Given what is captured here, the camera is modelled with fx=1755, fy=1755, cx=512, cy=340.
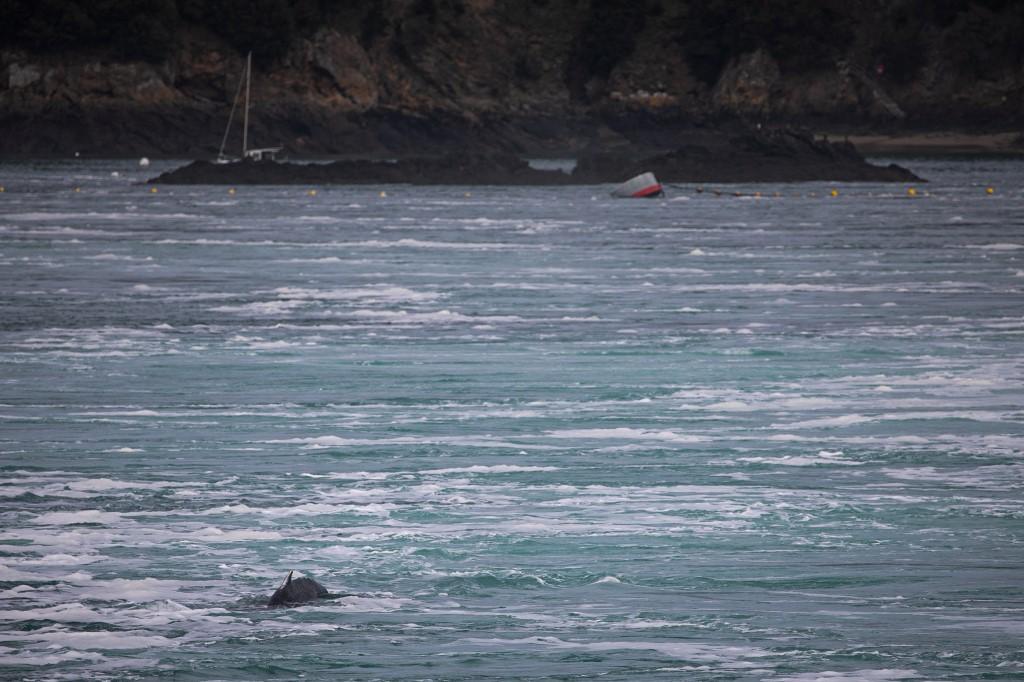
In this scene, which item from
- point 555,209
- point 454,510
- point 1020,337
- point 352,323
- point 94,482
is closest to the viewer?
point 454,510

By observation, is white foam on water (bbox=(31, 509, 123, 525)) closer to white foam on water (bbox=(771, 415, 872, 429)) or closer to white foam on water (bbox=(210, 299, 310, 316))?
white foam on water (bbox=(771, 415, 872, 429))

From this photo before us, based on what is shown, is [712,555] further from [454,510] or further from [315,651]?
[315,651]

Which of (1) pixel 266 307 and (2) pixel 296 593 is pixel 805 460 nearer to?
(2) pixel 296 593

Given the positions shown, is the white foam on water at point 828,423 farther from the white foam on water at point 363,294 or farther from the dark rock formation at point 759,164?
the dark rock formation at point 759,164

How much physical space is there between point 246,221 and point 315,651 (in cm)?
4124

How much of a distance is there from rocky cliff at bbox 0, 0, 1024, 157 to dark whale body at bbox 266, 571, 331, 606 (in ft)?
347

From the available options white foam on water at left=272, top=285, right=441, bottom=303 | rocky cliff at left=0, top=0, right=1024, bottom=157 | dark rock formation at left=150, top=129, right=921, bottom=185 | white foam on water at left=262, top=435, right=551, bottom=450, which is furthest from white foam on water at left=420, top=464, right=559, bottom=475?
rocky cliff at left=0, top=0, right=1024, bottom=157

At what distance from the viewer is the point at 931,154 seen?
117 metres

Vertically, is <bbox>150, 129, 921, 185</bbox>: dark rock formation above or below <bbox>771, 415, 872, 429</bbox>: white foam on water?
below

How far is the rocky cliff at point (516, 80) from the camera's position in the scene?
121 meters

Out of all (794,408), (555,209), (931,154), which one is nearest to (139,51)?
(931,154)

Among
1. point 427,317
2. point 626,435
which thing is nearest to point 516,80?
point 427,317

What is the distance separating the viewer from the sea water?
8.84 m

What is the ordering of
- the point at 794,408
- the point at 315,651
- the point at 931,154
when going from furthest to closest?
the point at 931,154
the point at 794,408
the point at 315,651
